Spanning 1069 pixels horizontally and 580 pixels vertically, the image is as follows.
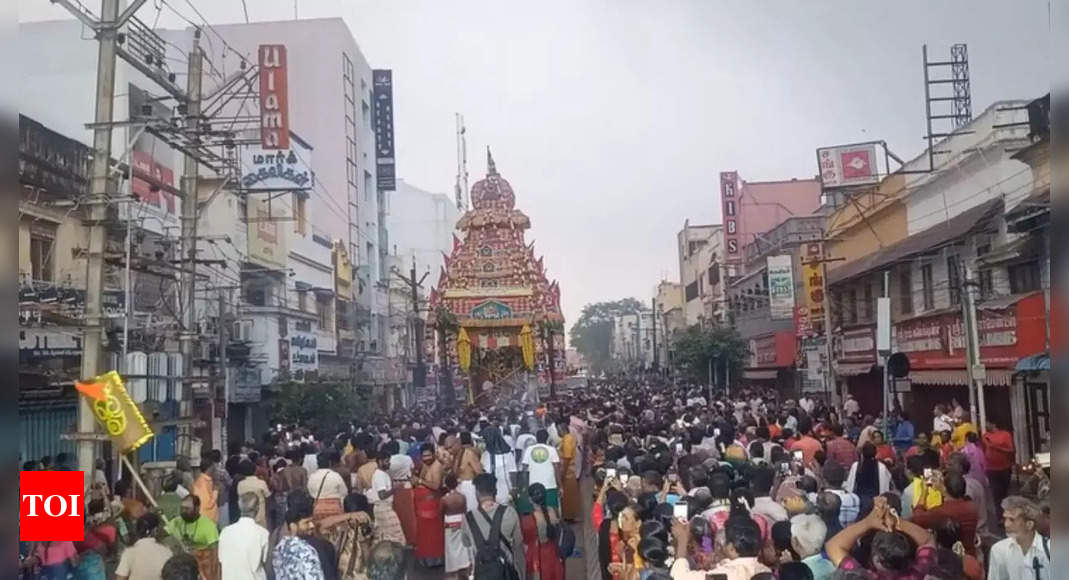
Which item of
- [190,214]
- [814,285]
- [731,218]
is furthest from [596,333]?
[190,214]

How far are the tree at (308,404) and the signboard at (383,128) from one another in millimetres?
4881

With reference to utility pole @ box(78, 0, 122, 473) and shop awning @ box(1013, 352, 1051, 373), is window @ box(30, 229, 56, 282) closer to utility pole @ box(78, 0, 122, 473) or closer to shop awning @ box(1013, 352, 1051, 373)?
utility pole @ box(78, 0, 122, 473)

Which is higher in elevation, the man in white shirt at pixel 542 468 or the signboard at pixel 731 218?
the signboard at pixel 731 218

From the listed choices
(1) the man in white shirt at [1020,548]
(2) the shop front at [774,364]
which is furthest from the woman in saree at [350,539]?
(2) the shop front at [774,364]

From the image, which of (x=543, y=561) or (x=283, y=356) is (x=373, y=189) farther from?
(x=543, y=561)

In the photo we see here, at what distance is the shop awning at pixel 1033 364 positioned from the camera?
11.2 meters

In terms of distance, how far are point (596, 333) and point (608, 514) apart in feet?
230

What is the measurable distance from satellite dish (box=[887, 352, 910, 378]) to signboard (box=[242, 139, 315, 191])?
29.5ft

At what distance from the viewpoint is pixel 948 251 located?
1579 centimetres

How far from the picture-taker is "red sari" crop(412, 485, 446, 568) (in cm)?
976

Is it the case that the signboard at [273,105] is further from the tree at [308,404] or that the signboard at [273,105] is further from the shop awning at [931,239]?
the shop awning at [931,239]

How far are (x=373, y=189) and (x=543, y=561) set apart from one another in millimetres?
16733

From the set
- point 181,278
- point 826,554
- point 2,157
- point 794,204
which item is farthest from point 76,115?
point 794,204

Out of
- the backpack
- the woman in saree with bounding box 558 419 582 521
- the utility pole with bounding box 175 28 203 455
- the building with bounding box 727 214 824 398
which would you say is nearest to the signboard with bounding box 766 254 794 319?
the building with bounding box 727 214 824 398
